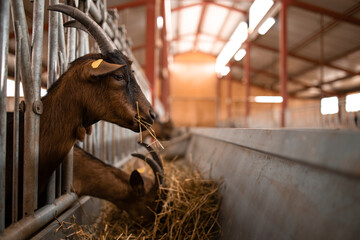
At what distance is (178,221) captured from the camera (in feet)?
6.32

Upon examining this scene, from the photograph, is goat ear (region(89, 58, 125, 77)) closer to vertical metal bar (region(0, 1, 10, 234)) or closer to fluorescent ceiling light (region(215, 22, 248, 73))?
vertical metal bar (region(0, 1, 10, 234))

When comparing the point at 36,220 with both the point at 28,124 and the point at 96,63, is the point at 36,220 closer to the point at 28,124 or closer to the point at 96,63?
the point at 28,124

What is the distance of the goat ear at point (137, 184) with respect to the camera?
2.19 m

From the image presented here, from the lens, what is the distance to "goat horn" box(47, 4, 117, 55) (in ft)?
5.65

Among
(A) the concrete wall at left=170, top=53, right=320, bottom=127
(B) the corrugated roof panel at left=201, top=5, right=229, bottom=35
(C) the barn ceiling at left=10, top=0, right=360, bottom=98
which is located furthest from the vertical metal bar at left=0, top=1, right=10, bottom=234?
(A) the concrete wall at left=170, top=53, right=320, bottom=127

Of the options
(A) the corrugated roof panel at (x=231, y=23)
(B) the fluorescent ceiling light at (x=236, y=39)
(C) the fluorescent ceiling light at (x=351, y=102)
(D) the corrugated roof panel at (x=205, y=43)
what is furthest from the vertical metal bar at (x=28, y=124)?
(D) the corrugated roof panel at (x=205, y=43)

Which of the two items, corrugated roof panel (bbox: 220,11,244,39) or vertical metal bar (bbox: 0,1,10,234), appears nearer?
vertical metal bar (bbox: 0,1,10,234)

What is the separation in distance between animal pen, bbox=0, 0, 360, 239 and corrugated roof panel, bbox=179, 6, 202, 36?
16518mm

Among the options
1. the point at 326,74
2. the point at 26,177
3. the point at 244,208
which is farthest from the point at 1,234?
the point at 326,74

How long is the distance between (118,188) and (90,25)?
4.09ft

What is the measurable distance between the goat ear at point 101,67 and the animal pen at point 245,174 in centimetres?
31

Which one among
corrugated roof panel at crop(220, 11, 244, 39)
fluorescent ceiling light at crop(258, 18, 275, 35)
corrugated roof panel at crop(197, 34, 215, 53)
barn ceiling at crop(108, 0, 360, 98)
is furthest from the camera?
corrugated roof panel at crop(197, 34, 215, 53)

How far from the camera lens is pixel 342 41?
1323 centimetres

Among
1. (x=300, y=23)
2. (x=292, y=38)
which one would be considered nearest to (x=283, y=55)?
(x=300, y=23)
